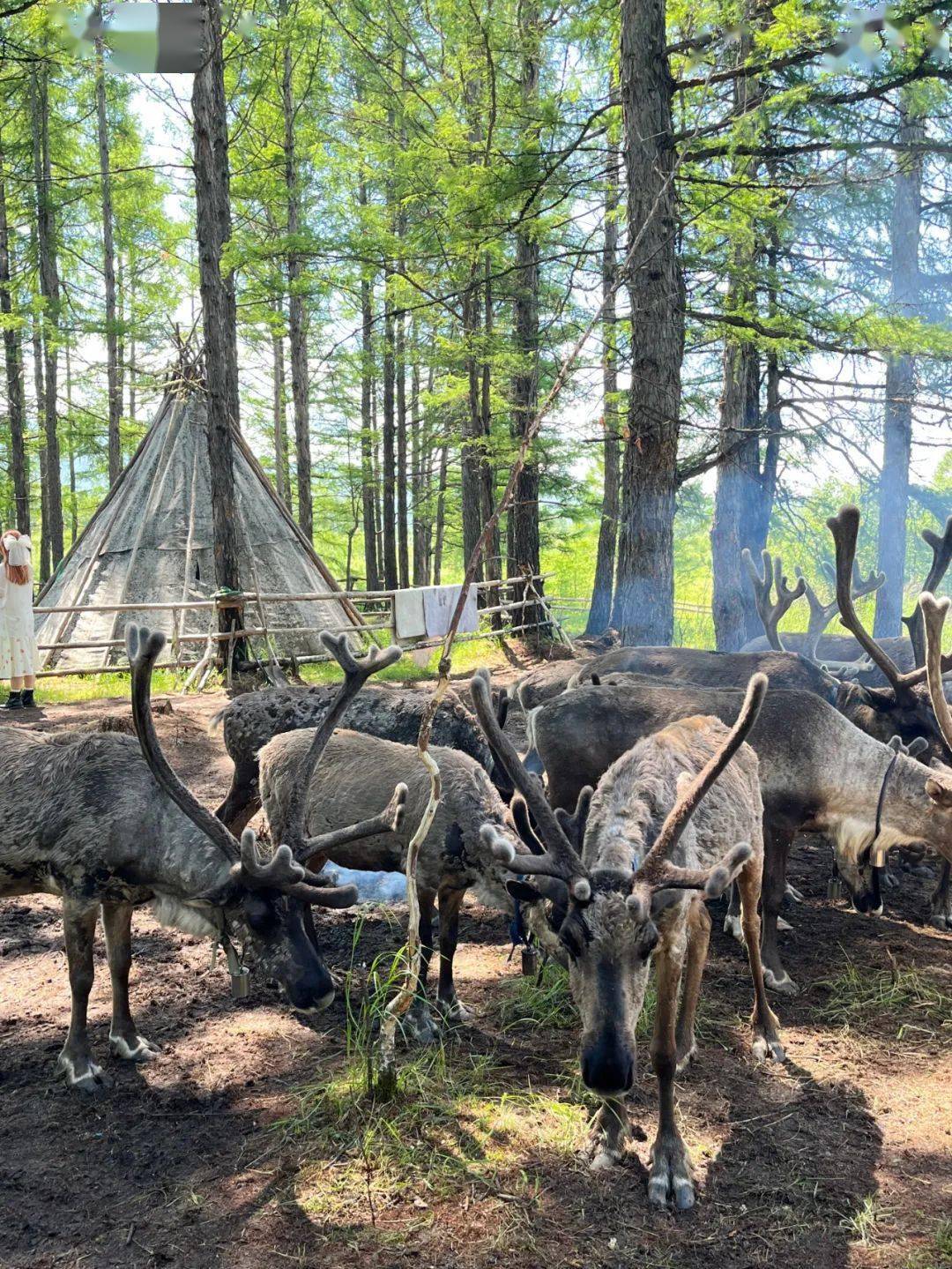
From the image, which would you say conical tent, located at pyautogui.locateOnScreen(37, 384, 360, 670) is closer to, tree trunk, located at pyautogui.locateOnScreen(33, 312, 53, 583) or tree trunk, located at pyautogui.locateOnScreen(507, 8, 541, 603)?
tree trunk, located at pyautogui.locateOnScreen(507, 8, 541, 603)

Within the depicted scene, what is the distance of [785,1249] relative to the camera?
3131 mm

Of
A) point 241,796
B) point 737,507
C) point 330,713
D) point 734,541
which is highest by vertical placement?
point 737,507

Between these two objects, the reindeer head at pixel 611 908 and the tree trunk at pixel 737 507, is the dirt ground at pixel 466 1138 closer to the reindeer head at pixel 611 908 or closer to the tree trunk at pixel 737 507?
the reindeer head at pixel 611 908

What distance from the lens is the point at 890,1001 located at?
4.95 meters

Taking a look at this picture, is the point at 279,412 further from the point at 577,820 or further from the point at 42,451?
the point at 577,820

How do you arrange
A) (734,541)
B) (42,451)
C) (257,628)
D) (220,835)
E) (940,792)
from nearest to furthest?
(220,835), (940,792), (734,541), (257,628), (42,451)

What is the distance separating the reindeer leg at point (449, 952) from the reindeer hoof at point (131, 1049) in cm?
138

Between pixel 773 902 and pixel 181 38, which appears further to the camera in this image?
pixel 181 38

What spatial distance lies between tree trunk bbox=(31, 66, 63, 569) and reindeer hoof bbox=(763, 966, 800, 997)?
61.1ft

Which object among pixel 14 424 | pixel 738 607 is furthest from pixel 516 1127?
pixel 14 424

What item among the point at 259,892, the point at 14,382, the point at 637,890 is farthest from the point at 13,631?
the point at 14,382

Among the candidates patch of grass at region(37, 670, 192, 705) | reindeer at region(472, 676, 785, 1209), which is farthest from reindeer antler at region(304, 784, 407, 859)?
patch of grass at region(37, 670, 192, 705)

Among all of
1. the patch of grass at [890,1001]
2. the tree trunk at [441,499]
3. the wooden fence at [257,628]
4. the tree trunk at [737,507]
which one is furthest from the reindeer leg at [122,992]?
the tree trunk at [441,499]

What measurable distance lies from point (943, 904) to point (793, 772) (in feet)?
5.26
